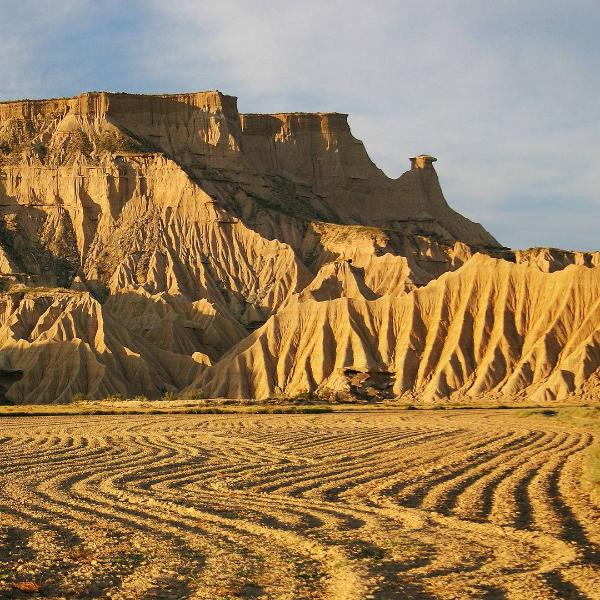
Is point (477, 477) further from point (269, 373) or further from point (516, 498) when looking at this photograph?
point (269, 373)

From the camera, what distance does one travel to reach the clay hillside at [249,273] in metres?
86.4

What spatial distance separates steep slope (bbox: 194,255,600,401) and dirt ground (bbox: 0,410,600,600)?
51094 millimetres

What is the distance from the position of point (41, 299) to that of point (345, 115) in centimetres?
6927

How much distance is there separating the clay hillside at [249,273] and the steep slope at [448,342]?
189 millimetres

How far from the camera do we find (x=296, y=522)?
16.3 m

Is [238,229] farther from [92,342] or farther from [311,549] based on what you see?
[311,549]

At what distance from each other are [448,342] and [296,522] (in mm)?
73799

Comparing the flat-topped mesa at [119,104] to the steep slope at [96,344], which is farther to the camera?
the flat-topped mesa at [119,104]

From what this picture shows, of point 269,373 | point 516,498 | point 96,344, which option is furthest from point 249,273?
point 516,498

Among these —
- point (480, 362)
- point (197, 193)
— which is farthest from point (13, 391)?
point (197, 193)

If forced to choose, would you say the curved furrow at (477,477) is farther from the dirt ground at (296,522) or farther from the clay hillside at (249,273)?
the clay hillside at (249,273)

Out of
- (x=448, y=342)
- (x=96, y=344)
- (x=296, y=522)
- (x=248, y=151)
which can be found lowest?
(x=296, y=522)

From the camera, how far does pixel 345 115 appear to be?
160500 mm

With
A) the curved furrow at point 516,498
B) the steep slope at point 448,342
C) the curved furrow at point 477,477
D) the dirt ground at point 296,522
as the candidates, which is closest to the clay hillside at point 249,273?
the steep slope at point 448,342
